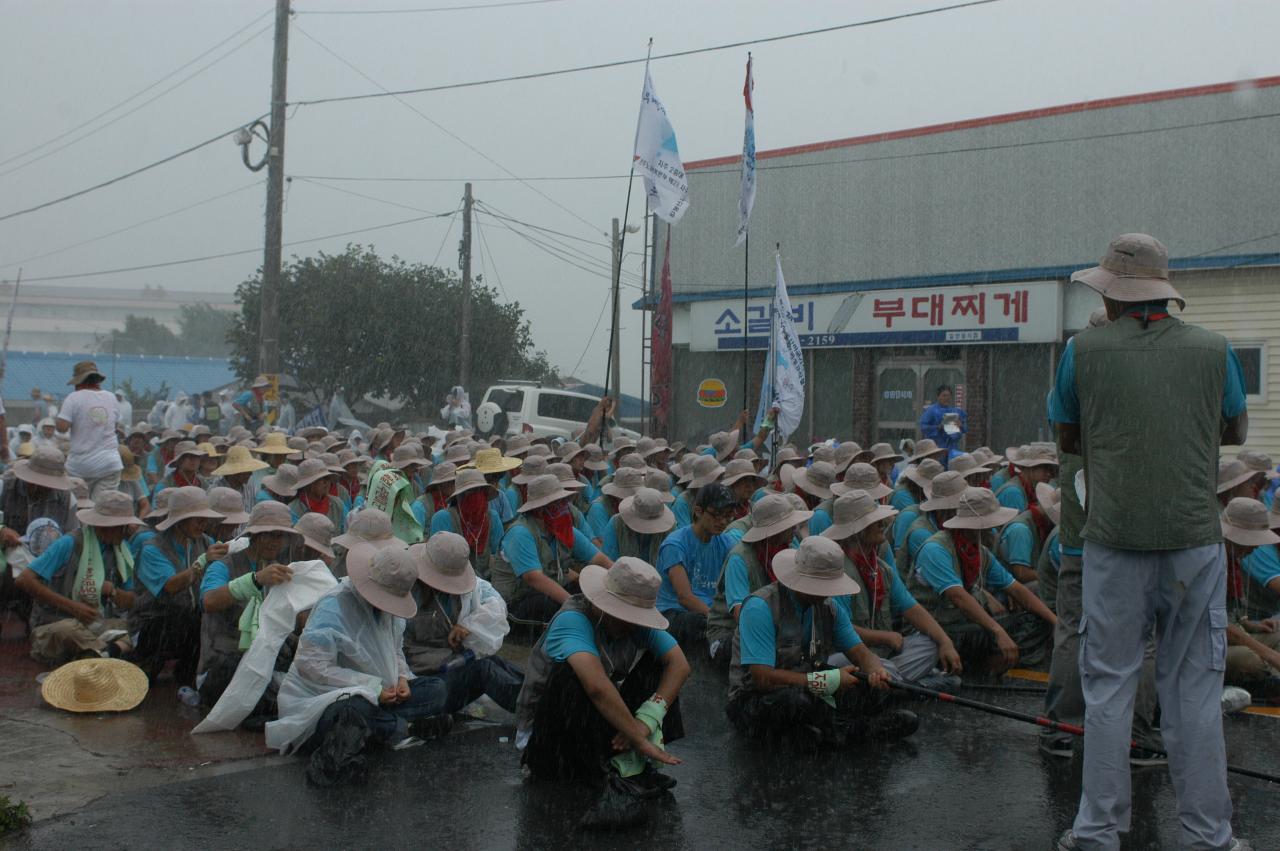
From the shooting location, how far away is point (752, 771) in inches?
Answer: 232

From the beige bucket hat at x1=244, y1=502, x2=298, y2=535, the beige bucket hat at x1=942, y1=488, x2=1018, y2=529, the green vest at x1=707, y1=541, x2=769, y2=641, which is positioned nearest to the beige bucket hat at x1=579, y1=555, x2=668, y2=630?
the green vest at x1=707, y1=541, x2=769, y2=641

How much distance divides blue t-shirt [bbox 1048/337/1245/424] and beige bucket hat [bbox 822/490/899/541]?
2.15m

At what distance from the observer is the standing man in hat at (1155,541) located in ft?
13.8

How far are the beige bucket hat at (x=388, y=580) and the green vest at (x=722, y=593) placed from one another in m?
1.78

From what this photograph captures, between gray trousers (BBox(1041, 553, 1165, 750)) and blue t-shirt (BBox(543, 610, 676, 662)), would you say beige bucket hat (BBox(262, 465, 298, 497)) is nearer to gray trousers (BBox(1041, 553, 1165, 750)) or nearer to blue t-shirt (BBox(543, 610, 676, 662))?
blue t-shirt (BBox(543, 610, 676, 662))

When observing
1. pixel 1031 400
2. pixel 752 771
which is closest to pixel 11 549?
pixel 752 771

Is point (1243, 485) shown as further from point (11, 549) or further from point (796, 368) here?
point (11, 549)

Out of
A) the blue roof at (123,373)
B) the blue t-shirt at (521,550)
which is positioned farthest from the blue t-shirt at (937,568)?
the blue roof at (123,373)

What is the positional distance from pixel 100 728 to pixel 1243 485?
7087 mm

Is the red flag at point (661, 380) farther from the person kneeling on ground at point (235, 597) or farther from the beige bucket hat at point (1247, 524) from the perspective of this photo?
the person kneeling on ground at point (235, 597)

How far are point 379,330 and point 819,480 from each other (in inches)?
1032

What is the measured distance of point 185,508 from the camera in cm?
731

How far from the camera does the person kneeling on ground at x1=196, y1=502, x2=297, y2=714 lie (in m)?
6.59

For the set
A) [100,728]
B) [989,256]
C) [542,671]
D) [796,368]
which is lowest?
[100,728]
